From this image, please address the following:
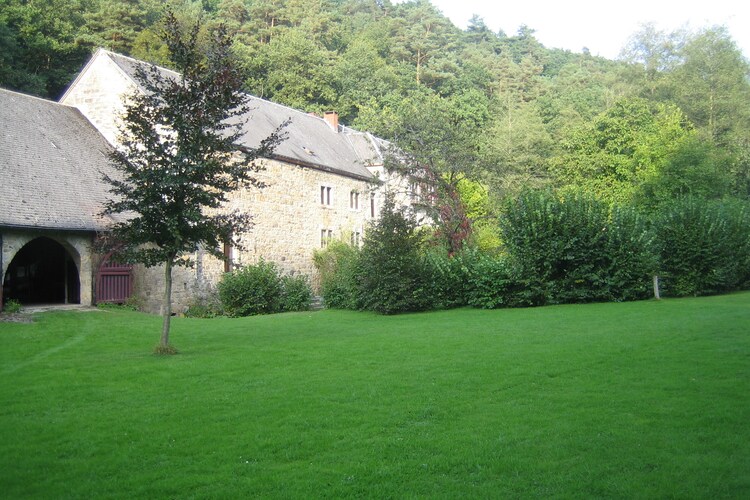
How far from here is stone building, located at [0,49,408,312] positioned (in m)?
23.2

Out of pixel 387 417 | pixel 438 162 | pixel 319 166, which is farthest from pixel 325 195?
pixel 387 417

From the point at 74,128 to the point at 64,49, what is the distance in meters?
14.3

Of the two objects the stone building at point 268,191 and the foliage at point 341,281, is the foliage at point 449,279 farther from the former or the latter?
the stone building at point 268,191

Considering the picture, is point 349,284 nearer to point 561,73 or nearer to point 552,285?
point 552,285

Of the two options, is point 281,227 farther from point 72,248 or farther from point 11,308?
point 11,308

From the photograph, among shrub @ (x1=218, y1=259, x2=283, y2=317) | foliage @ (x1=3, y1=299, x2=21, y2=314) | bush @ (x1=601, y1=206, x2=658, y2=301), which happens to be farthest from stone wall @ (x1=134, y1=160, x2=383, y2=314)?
bush @ (x1=601, y1=206, x2=658, y2=301)

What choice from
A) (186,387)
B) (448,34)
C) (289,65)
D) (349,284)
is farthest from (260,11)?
(186,387)

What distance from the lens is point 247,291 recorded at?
25516 mm

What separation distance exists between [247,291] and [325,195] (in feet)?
37.4

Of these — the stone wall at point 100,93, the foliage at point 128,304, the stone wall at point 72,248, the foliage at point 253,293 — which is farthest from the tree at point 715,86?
the stone wall at point 72,248

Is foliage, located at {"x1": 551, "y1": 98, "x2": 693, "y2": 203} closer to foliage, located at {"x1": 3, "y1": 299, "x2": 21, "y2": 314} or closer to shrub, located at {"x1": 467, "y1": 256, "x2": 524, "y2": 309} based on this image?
shrub, located at {"x1": 467, "y1": 256, "x2": 524, "y2": 309}

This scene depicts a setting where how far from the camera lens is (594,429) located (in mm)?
7129

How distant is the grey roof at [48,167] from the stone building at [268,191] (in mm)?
88

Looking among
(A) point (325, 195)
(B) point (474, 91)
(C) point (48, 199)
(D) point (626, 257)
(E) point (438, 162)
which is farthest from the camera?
(B) point (474, 91)
